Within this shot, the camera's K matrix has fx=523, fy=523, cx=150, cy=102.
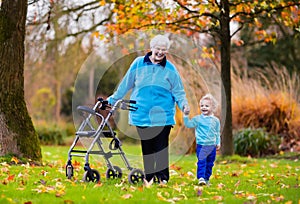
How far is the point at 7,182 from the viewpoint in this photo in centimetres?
563

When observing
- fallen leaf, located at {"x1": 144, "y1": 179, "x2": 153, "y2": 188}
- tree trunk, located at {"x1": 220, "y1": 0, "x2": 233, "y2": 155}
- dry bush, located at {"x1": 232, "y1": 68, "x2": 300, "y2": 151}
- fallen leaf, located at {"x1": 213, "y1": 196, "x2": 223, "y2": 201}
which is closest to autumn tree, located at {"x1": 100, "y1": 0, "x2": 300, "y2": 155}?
tree trunk, located at {"x1": 220, "y1": 0, "x2": 233, "y2": 155}

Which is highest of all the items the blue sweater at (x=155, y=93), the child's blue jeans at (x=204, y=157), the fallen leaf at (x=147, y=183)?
the blue sweater at (x=155, y=93)

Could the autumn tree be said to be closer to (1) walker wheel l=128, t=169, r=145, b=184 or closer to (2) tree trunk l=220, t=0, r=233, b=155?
(2) tree trunk l=220, t=0, r=233, b=155

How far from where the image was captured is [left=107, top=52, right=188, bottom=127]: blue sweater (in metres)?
6.05

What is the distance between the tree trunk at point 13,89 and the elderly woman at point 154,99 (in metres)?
Answer: 2.49

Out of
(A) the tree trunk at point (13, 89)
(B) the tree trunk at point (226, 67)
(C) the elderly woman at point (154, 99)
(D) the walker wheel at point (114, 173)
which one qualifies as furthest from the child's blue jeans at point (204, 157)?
(B) the tree trunk at point (226, 67)

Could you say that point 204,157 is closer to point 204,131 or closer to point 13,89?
point 204,131

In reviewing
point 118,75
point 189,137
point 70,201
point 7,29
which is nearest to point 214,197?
point 70,201

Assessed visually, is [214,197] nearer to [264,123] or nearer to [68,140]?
[264,123]

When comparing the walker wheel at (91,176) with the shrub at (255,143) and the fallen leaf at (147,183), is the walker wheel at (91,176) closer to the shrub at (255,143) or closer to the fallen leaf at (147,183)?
the fallen leaf at (147,183)

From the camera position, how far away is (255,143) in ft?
42.0

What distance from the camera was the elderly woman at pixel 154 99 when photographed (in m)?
6.04

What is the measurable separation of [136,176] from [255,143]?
7.14 metres

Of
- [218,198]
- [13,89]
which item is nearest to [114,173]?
[218,198]
